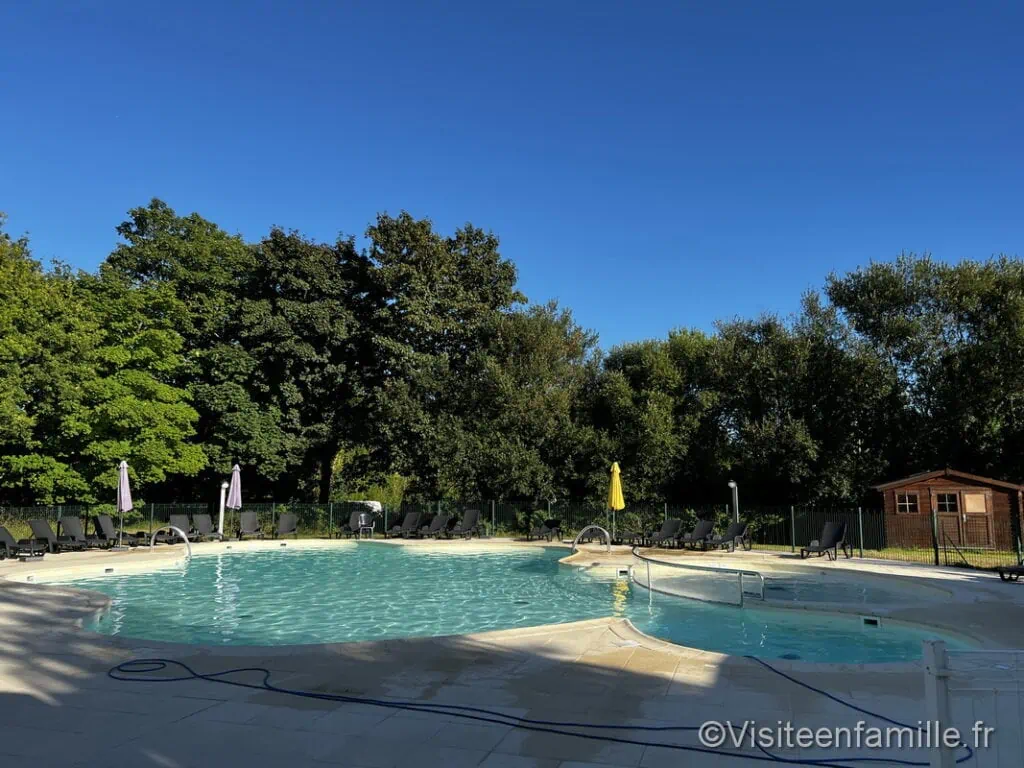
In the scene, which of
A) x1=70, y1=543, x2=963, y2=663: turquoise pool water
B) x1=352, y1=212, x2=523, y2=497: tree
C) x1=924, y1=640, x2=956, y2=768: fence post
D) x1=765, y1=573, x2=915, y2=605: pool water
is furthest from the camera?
x1=352, y1=212, x2=523, y2=497: tree

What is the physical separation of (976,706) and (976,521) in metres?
19.3

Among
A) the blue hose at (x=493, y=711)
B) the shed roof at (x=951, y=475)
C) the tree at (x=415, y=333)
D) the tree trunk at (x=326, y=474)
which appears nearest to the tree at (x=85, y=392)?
the tree trunk at (x=326, y=474)

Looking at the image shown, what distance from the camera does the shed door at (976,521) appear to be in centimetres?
2123

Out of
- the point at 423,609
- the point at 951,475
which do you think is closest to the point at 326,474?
the point at 423,609

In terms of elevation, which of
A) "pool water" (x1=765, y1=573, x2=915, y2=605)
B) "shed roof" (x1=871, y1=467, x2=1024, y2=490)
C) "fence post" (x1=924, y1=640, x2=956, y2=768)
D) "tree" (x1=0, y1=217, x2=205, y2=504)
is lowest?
"pool water" (x1=765, y1=573, x2=915, y2=605)

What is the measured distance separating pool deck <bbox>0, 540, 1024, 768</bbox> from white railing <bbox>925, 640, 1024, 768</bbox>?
0.21ft

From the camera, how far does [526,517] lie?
90.7 ft

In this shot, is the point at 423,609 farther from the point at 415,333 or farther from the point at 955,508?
the point at 415,333

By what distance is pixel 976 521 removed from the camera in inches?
845

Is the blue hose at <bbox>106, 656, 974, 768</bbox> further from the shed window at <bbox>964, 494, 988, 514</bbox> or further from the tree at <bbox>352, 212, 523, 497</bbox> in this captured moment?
the tree at <bbox>352, 212, 523, 497</bbox>

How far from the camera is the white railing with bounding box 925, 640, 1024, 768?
3860 mm

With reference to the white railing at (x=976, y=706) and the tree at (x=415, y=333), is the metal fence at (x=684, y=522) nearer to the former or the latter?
the tree at (x=415, y=333)

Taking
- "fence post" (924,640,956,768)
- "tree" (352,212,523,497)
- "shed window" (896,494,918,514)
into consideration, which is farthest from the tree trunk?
"fence post" (924,640,956,768)

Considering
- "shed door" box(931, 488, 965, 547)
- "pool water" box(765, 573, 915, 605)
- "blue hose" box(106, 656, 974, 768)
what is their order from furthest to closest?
"shed door" box(931, 488, 965, 547) < "pool water" box(765, 573, 915, 605) < "blue hose" box(106, 656, 974, 768)
